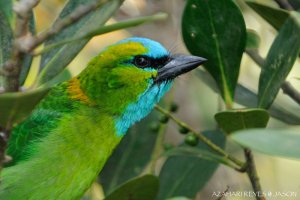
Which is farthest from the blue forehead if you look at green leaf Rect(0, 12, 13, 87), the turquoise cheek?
green leaf Rect(0, 12, 13, 87)

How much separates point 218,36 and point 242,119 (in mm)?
489

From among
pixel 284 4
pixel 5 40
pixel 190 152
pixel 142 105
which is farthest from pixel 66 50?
pixel 284 4

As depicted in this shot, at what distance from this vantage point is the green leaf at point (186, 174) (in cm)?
360

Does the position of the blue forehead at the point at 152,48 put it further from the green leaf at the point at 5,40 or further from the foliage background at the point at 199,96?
the foliage background at the point at 199,96

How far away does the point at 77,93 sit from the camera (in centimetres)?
358

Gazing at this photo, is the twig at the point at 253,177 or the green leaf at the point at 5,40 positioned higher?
the green leaf at the point at 5,40

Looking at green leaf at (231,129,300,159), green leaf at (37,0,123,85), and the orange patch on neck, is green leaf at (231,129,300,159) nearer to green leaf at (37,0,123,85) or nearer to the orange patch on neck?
green leaf at (37,0,123,85)

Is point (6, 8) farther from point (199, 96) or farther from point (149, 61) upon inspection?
point (199, 96)

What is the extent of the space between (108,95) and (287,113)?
3.07ft

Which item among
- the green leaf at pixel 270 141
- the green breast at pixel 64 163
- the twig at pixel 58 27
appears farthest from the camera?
the green breast at pixel 64 163

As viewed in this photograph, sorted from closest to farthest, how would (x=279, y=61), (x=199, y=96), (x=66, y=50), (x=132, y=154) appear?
(x=279, y=61) → (x=66, y=50) → (x=132, y=154) → (x=199, y=96)

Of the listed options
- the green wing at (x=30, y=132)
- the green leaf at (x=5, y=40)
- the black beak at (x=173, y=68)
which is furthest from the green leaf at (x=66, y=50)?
the black beak at (x=173, y=68)

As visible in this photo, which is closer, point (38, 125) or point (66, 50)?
point (66, 50)

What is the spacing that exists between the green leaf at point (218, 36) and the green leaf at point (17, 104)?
106 cm
